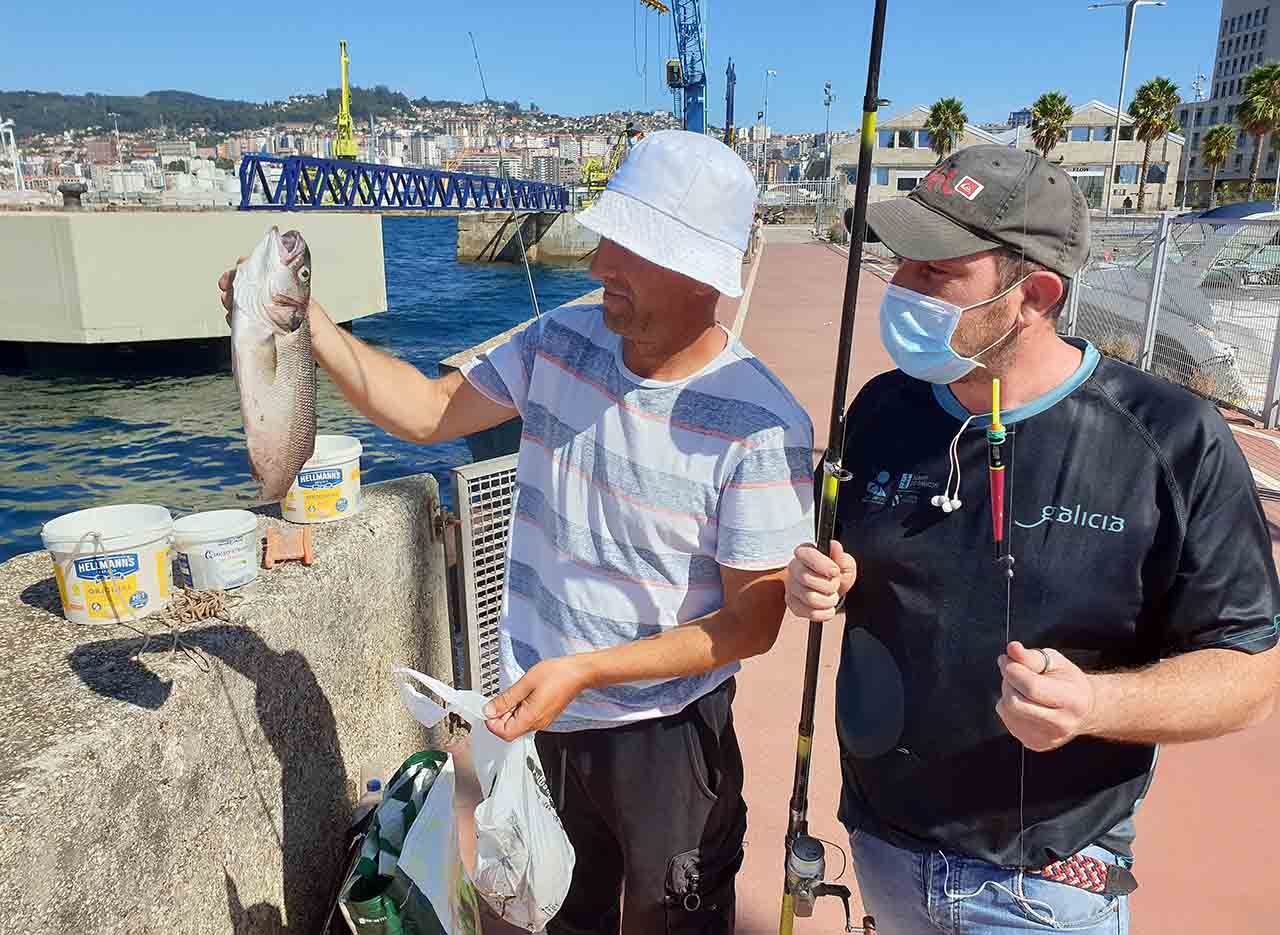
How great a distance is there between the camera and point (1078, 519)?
156 centimetres

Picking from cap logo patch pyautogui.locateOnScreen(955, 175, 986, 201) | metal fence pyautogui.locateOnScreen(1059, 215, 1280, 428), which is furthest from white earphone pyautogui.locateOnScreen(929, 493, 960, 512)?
metal fence pyautogui.locateOnScreen(1059, 215, 1280, 428)

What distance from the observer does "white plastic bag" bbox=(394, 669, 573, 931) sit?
6.18 feet

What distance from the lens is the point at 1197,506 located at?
150 cm

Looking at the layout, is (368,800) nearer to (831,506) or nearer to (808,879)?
(808,879)

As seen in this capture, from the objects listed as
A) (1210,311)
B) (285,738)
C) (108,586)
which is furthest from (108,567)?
(1210,311)

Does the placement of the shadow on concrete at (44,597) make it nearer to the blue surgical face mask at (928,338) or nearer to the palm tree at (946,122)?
the blue surgical face mask at (928,338)

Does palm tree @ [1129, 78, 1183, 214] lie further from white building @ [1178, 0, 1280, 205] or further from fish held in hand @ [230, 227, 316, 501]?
fish held in hand @ [230, 227, 316, 501]

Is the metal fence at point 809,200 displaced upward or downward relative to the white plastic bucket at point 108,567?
upward

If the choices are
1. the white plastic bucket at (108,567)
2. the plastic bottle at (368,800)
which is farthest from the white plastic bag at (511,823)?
the plastic bottle at (368,800)

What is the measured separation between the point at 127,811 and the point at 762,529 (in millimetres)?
1460

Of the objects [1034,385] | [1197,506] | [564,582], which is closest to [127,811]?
[564,582]

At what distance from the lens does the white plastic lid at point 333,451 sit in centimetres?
273

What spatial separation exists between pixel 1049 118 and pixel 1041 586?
214 ft

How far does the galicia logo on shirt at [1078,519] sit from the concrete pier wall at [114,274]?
21.7m
